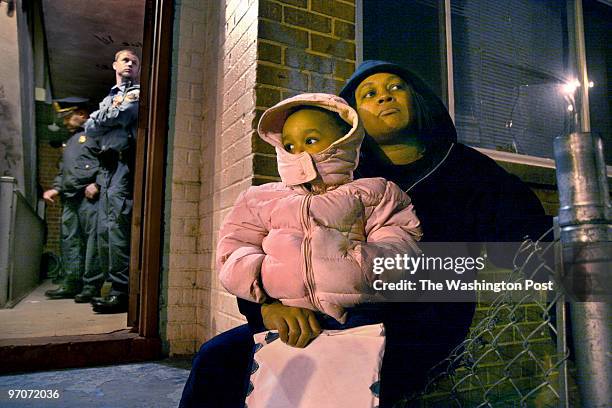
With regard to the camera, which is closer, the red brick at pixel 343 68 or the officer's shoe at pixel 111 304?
the red brick at pixel 343 68

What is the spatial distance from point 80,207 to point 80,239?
333mm

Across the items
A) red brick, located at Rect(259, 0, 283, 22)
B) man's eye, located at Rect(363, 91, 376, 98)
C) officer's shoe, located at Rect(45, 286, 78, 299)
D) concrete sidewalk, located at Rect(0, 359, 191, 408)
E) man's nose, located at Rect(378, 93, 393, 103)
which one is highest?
red brick, located at Rect(259, 0, 283, 22)

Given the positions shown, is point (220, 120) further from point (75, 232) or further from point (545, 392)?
point (75, 232)

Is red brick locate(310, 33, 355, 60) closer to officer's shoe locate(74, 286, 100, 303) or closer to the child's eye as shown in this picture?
the child's eye

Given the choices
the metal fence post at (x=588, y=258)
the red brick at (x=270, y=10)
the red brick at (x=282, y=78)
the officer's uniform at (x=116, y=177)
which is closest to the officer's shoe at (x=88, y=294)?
the officer's uniform at (x=116, y=177)

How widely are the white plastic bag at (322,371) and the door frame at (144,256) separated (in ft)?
4.29

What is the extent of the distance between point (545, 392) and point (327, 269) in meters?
1.51

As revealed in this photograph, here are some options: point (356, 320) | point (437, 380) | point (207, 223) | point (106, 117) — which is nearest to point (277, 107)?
point (356, 320)

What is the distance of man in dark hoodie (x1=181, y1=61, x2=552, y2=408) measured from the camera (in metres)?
1.67

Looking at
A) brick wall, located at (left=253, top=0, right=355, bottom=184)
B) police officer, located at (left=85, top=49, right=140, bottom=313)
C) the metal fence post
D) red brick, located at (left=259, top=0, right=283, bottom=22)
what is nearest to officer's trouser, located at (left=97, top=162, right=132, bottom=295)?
police officer, located at (left=85, top=49, right=140, bottom=313)

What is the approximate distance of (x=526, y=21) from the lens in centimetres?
272

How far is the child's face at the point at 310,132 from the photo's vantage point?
135 centimetres

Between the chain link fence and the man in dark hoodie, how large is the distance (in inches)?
3.5

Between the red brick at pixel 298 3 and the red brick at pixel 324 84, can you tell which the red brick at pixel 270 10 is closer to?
the red brick at pixel 298 3
